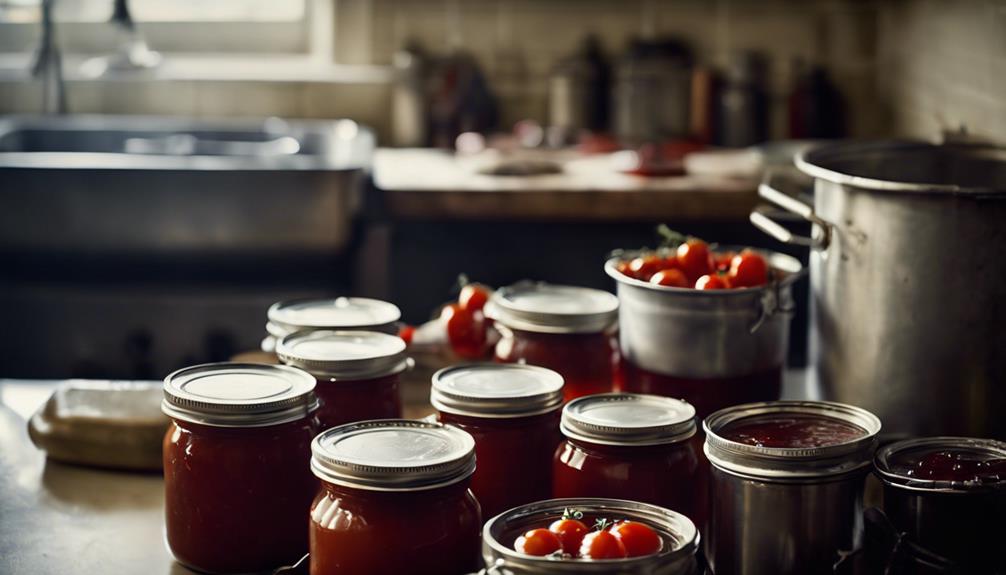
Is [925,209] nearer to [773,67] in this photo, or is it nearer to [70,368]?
[70,368]

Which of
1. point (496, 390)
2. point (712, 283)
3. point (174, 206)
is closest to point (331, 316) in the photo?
point (496, 390)

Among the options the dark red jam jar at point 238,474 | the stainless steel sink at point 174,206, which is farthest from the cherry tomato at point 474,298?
the stainless steel sink at point 174,206

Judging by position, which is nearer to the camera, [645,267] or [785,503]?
[785,503]

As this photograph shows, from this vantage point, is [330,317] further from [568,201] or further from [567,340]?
[568,201]

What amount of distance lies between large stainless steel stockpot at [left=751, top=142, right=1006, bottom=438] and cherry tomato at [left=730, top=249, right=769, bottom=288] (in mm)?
39

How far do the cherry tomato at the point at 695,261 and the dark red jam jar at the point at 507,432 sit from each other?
0.88 feet

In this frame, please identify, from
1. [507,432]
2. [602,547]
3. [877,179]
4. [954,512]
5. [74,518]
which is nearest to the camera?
[602,547]

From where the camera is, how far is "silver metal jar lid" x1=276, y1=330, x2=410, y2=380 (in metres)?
1.17

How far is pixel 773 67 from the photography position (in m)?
3.41

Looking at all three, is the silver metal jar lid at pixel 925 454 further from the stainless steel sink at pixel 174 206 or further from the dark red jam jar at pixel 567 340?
the stainless steel sink at pixel 174 206

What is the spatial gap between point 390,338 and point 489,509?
0.71 ft

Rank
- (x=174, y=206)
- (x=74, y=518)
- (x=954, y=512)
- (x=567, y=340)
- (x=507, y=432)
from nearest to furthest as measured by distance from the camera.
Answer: (x=954, y=512) → (x=507, y=432) → (x=74, y=518) → (x=567, y=340) → (x=174, y=206)

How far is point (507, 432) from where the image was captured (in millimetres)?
1105

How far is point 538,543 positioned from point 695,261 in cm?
55
